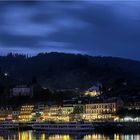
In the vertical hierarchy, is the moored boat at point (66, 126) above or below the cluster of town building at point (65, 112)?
below

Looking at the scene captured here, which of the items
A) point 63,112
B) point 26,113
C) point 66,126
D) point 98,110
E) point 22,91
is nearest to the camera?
Answer: point 66,126

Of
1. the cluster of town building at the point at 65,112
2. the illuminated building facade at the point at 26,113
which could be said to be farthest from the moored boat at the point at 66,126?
the illuminated building facade at the point at 26,113

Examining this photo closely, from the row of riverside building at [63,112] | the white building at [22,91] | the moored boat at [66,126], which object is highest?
the white building at [22,91]

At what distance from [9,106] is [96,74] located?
4213cm

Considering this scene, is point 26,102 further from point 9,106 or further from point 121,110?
point 121,110

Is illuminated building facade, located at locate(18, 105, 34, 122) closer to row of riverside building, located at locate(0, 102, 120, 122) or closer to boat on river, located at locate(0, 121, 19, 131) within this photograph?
row of riverside building, located at locate(0, 102, 120, 122)

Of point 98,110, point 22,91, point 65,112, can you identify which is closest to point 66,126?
point 98,110

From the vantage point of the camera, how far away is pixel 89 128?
48.7 m

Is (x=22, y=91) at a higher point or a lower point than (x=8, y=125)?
higher

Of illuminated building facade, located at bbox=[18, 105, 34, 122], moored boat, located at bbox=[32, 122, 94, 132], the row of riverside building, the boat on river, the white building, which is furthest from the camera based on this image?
the white building

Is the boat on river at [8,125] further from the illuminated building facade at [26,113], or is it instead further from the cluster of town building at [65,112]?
the illuminated building facade at [26,113]

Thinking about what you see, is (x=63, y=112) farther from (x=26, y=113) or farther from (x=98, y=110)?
(x=26, y=113)

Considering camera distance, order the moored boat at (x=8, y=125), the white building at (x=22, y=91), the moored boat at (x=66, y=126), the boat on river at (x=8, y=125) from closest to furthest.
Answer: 1. the moored boat at (x=66, y=126)
2. the boat on river at (x=8, y=125)
3. the moored boat at (x=8, y=125)
4. the white building at (x=22, y=91)

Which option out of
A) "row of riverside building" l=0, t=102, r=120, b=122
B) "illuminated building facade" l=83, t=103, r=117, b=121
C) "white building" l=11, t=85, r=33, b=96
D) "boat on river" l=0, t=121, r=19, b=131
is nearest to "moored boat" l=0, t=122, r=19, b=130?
"boat on river" l=0, t=121, r=19, b=131
